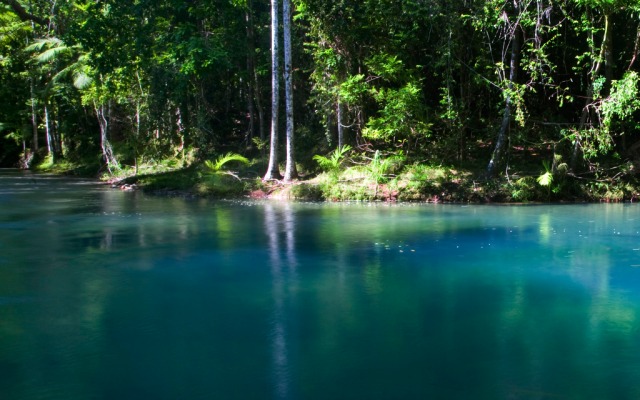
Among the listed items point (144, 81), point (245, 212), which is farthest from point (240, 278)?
point (144, 81)

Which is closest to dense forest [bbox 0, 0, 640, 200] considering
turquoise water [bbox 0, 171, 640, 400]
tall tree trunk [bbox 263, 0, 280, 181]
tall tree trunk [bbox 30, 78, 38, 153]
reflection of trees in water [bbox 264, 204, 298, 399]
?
tall tree trunk [bbox 263, 0, 280, 181]

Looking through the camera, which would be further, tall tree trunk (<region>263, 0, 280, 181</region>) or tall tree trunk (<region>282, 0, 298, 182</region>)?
tall tree trunk (<region>282, 0, 298, 182</region>)

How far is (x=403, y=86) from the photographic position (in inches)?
727

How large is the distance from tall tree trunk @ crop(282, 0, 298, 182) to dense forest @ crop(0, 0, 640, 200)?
4 cm

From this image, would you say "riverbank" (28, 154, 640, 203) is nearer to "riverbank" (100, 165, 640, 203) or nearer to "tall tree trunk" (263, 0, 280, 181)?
"riverbank" (100, 165, 640, 203)

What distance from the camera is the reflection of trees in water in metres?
4.98

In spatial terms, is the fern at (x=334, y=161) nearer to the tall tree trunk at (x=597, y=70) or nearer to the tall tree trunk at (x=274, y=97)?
the tall tree trunk at (x=274, y=97)

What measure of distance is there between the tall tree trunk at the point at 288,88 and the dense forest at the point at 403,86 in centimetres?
4

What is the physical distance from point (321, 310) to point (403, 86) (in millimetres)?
12848

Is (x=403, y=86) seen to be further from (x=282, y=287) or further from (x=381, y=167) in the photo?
(x=282, y=287)

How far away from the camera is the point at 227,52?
813 inches

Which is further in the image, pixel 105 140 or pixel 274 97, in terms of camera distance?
pixel 105 140

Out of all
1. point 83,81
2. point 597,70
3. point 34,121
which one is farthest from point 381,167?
point 34,121

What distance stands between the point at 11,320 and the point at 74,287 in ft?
4.60
